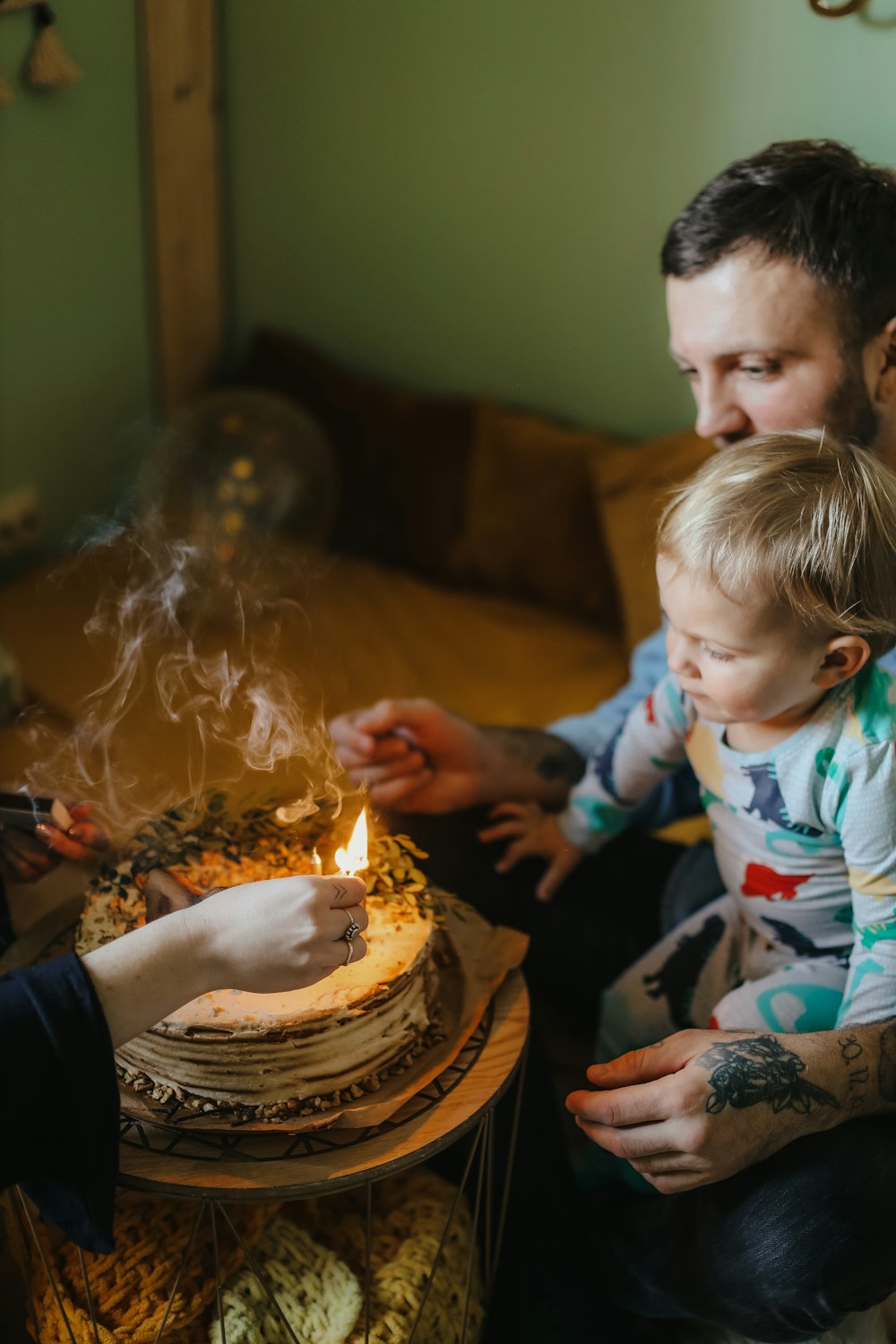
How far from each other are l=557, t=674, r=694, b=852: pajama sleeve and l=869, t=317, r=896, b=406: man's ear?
1.36ft

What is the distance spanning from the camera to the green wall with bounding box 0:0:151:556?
1.94 m

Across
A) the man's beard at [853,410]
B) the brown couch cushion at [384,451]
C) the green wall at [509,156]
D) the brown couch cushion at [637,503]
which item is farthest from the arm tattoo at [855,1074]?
the brown couch cushion at [384,451]

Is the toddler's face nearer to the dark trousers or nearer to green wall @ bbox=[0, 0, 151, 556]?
the dark trousers

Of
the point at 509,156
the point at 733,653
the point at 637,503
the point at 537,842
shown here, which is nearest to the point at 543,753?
the point at 537,842

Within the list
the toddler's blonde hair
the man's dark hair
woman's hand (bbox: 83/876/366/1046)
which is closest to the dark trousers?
woman's hand (bbox: 83/876/366/1046)

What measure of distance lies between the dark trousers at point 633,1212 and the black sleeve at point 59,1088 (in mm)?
519

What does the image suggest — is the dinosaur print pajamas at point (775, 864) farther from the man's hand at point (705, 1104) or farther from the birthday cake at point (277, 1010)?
the birthday cake at point (277, 1010)

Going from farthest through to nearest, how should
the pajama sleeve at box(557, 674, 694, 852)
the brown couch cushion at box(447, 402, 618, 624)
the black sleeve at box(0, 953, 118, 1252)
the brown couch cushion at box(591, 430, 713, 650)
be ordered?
the brown couch cushion at box(447, 402, 618, 624) → the brown couch cushion at box(591, 430, 713, 650) → the pajama sleeve at box(557, 674, 694, 852) → the black sleeve at box(0, 953, 118, 1252)

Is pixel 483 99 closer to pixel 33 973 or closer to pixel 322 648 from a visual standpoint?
pixel 322 648

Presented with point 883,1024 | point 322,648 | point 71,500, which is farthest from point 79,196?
point 883,1024

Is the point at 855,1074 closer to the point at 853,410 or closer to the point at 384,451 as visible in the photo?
the point at 853,410

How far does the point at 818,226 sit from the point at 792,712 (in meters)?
0.57

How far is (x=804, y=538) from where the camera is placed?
1.18 m

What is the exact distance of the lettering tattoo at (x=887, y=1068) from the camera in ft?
3.84
